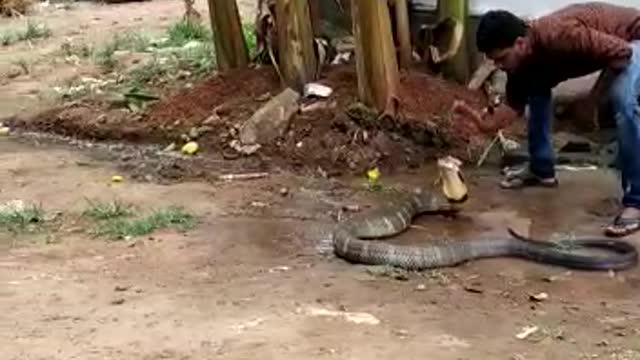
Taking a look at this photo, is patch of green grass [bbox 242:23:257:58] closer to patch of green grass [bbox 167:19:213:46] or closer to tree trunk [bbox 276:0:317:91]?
tree trunk [bbox 276:0:317:91]

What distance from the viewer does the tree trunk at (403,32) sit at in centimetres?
957

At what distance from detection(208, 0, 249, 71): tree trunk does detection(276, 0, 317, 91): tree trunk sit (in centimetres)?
63

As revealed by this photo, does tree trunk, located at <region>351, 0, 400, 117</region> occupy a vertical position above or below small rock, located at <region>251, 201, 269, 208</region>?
above

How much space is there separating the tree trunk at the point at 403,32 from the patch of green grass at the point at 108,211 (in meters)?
2.86

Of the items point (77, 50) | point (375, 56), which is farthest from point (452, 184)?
point (77, 50)

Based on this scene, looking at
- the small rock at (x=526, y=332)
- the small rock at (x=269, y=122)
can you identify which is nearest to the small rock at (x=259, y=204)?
the small rock at (x=269, y=122)

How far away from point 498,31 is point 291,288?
6.13 ft

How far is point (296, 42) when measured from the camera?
958 cm

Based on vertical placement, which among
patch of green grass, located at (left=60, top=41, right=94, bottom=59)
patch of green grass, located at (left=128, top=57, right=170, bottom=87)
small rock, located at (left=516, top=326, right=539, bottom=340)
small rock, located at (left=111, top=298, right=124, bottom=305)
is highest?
small rock, located at (left=111, top=298, right=124, bottom=305)

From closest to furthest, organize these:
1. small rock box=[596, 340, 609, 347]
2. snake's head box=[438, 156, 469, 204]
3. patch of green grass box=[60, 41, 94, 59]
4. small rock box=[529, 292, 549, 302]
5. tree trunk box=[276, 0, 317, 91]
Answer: small rock box=[596, 340, 609, 347]
small rock box=[529, 292, 549, 302]
snake's head box=[438, 156, 469, 204]
tree trunk box=[276, 0, 317, 91]
patch of green grass box=[60, 41, 94, 59]

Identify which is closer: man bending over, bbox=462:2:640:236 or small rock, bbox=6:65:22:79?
man bending over, bbox=462:2:640:236

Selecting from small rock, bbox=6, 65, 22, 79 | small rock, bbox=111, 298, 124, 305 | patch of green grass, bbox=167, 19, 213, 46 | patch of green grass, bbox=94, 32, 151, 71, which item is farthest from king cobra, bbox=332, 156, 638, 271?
small rock, bbox=6, 65, 22, 79

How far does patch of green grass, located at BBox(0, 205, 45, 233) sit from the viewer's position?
737cm

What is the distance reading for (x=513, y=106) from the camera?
7586mm
